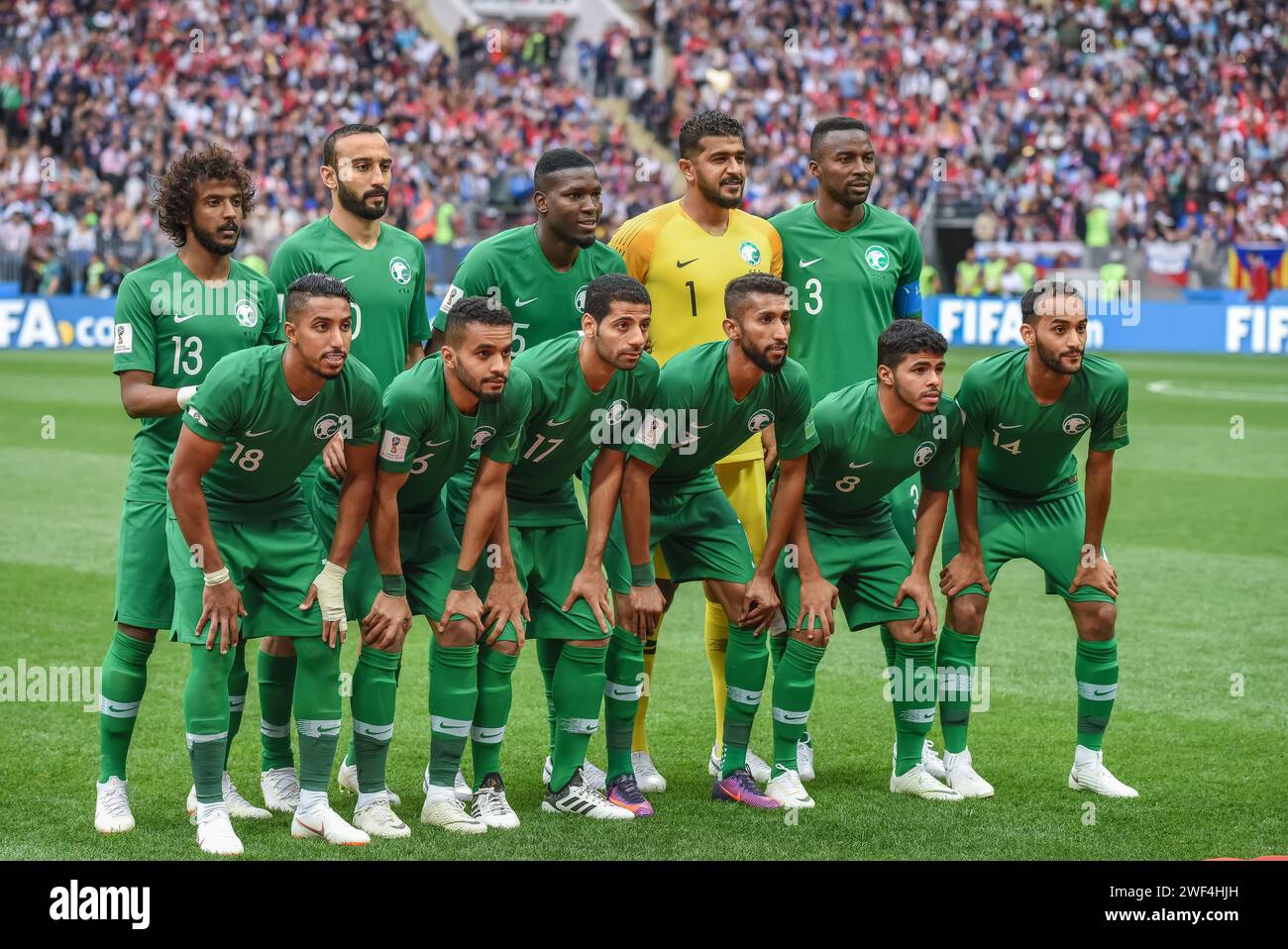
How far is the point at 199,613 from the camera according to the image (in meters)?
5.46

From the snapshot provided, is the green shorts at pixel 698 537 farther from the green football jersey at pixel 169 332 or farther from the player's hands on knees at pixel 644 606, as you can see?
the green football jersey at pixel 169 332

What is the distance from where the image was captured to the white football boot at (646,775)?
6512 mm

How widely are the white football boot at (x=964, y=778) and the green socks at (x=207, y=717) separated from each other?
2817 mm

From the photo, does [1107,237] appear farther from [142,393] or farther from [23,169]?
[142,393]

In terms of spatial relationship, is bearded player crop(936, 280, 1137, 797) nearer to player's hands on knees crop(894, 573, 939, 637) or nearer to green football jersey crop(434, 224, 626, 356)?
player's hands on knees crop(894, 573, 939, 637)

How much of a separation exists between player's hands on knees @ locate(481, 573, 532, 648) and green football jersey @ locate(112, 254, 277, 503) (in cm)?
123

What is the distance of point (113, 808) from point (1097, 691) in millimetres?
3757

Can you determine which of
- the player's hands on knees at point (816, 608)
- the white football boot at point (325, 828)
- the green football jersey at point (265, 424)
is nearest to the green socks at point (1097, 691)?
the player's hands on knees at point (816, 608)

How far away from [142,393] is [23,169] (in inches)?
1067

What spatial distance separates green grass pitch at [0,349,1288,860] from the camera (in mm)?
5711

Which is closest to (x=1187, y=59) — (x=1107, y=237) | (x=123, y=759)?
(x=1107, y=237)

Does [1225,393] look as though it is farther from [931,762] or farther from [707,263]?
[707,263]

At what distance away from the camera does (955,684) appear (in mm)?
6539

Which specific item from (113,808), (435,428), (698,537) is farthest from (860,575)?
(113,808)
